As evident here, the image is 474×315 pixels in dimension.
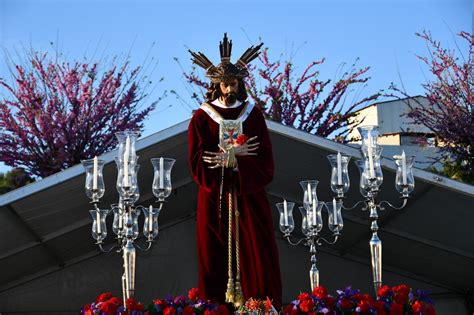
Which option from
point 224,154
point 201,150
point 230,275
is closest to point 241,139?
point 224,154

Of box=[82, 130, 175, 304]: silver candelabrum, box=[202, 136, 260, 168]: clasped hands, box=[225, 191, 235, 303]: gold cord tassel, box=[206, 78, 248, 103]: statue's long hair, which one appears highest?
box=[206, 78, 248, 103]: statue's long hair

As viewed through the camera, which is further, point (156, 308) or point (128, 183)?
point (128, 183)

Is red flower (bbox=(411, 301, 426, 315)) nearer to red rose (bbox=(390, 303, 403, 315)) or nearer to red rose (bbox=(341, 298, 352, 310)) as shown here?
red rose (bbox=(390, 303, 403, 315))

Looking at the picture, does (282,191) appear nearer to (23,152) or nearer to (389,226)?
(389,226)

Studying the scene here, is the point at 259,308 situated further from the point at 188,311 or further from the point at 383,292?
the point at 383,292

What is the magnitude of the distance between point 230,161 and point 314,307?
141cm

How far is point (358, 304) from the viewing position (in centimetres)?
532

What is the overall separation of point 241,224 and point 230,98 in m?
0.97

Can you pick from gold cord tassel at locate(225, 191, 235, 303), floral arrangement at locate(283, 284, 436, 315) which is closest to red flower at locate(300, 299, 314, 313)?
floral arrangement at locate(283, 284, 436, 315)

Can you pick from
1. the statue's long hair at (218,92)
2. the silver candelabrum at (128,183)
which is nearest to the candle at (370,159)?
the statue's long hair at (218,92)

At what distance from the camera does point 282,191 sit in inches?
359

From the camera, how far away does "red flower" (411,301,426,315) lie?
5254 mm

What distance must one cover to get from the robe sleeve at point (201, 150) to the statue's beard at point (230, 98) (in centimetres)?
22

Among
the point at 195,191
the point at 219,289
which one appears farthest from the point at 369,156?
the point at 195,191
